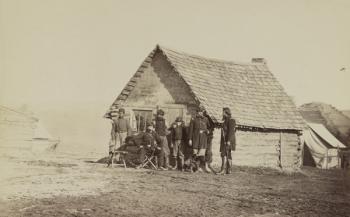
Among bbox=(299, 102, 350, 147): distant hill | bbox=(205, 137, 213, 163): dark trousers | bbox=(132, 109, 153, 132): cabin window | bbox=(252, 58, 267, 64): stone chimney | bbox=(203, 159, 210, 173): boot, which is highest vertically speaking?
bbox=(252, 58, 267, 64): stone chimney

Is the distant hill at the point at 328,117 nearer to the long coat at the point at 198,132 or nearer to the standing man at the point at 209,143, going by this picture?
the standing man at the point at 209,143

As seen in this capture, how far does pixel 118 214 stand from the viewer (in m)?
7.59

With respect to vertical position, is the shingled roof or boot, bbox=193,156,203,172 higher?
the shingled roof

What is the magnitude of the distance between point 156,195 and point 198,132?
5366 millimetres

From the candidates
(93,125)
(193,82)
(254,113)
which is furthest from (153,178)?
(93,125)

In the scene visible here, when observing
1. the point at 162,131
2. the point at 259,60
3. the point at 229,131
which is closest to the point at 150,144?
the point at 162,131

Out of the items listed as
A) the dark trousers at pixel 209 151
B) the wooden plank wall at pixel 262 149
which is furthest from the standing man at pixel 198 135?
the wooden plank wall at pixel 262 149

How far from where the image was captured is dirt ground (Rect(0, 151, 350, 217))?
801 cm

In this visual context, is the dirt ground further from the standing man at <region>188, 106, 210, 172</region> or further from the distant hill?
the distant hill

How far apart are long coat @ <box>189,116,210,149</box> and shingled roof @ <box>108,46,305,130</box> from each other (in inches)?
47.2

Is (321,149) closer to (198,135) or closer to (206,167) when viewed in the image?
(206,167)

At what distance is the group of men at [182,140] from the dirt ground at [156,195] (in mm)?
1357

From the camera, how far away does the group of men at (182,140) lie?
14.4 meters

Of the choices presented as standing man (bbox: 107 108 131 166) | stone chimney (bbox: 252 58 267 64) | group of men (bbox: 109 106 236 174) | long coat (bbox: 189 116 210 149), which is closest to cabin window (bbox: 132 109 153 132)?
group of men (bbox: 109 106 236 174)
